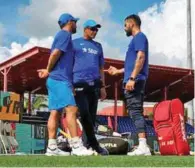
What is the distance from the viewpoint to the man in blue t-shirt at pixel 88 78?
564cm

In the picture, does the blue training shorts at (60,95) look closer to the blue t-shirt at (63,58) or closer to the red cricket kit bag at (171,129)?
the blue t-shirt at (63,58)

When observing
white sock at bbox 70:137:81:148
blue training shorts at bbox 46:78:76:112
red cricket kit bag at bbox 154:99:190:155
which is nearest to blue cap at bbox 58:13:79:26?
blue training shorts at bbox 46:78:76:112

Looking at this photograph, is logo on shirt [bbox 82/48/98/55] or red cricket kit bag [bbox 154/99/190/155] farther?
red cricket kit bag [bbox 154/99/190/155]

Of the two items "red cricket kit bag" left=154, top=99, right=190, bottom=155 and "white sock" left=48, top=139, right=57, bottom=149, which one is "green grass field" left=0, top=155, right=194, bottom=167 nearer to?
"white sock" left=48, top=139, right=57, bottom=149

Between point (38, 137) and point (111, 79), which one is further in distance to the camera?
point (111, 79)

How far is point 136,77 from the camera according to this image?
5.51m

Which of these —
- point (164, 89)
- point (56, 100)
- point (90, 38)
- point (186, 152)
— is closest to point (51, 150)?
point (56, 100)

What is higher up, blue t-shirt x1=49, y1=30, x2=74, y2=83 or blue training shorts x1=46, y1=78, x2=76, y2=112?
blue t-shirt x1=49, y1=30, x2=74, y2=83

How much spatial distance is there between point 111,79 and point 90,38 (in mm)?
20714

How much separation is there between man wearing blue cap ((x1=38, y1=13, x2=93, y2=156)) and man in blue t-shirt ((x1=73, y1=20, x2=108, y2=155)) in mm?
409

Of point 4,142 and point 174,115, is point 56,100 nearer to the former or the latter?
point 174,115

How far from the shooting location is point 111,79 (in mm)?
26516

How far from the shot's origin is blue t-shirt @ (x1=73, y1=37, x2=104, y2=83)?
5676 mm

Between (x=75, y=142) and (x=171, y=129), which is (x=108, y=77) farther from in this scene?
(x=75, y=142)
